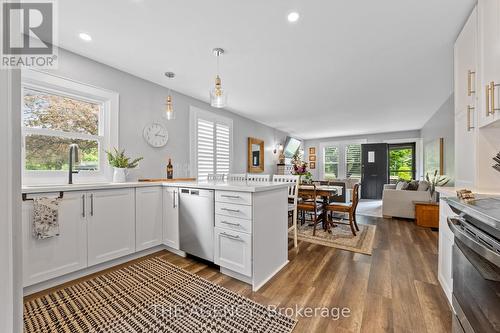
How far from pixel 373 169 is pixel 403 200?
365cm

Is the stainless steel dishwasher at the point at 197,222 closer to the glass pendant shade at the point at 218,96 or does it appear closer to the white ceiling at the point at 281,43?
the glass pendant shade at the point at 218,96

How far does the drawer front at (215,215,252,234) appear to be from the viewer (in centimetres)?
197

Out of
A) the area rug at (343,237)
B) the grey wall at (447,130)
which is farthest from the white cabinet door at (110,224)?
the grey wall at (447,130)

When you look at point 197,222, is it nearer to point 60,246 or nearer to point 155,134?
point 60,246

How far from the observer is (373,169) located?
310 inches

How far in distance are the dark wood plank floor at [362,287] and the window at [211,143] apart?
6.35 ft

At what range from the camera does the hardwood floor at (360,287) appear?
5.05 ft

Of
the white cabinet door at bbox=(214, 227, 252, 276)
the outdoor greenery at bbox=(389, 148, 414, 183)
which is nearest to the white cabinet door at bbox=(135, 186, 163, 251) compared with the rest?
the white cabinet door at bbox=(214, 227, 252, 276)

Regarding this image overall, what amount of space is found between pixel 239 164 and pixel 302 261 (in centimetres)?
312

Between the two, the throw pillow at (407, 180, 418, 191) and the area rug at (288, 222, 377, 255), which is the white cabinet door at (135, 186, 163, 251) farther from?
the throw pillow at (407, 180, 418, 191)

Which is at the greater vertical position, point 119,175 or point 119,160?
point 119,160

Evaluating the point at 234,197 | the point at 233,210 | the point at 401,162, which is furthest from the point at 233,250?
the point at 401,162

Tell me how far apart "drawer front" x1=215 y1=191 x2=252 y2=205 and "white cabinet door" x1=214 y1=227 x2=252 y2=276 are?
305mm

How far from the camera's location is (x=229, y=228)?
2113mm
